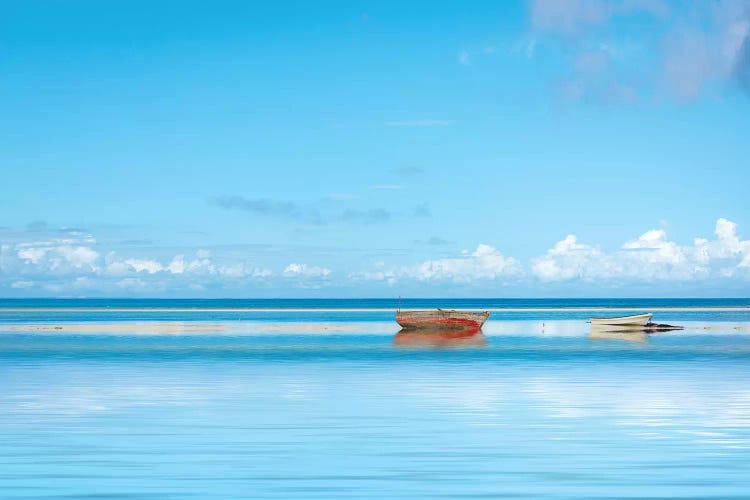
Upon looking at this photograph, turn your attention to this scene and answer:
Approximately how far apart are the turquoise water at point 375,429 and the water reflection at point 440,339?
20584 mm

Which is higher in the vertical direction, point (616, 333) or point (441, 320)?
point (441, 320)

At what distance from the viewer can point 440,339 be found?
8569 centimetres

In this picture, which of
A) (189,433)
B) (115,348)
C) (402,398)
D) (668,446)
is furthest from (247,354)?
(668,446)

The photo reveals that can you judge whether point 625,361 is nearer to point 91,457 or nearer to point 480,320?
point 91,457

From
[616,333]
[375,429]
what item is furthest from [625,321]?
[375,429]

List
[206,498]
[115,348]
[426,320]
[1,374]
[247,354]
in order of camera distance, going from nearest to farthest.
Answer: [206,498] → [1,374] → [247,354] → [115,348] → [426,320]

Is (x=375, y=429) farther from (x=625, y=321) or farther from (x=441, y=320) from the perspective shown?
(x=625, y=321)

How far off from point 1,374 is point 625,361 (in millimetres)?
31844

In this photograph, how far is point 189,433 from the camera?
85.3ft

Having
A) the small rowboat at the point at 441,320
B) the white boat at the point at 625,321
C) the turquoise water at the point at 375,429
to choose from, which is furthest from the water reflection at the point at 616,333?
the turquoise water at the point at 375,429

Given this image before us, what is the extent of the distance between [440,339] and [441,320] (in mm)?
15298

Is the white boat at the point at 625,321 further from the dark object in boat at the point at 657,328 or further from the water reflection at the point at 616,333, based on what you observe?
the dark object in boat at the point at 657,328

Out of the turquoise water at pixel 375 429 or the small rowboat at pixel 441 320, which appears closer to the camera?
the turquoise water at pixel 375 429

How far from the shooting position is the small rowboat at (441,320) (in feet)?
328
